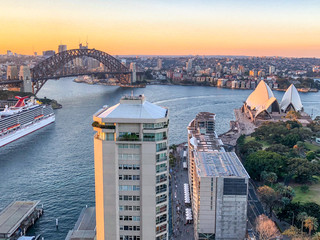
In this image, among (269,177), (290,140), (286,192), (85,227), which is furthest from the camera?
(290,140)

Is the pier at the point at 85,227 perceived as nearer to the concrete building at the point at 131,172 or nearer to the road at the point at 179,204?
the road at the point at 179,204

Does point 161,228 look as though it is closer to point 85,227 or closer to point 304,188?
point 85,227

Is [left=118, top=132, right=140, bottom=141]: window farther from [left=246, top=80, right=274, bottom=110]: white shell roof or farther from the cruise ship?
[left=246, top=80, right=274, bottom=110]: white shell roof

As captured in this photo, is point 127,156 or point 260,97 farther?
point 260,97

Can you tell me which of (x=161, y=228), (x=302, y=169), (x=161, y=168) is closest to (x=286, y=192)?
(x=302, y=169)

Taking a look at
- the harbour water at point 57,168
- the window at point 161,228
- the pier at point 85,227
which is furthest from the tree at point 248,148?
the window at point 161,228

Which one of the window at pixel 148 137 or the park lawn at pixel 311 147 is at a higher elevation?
the window at pixel 148 137
